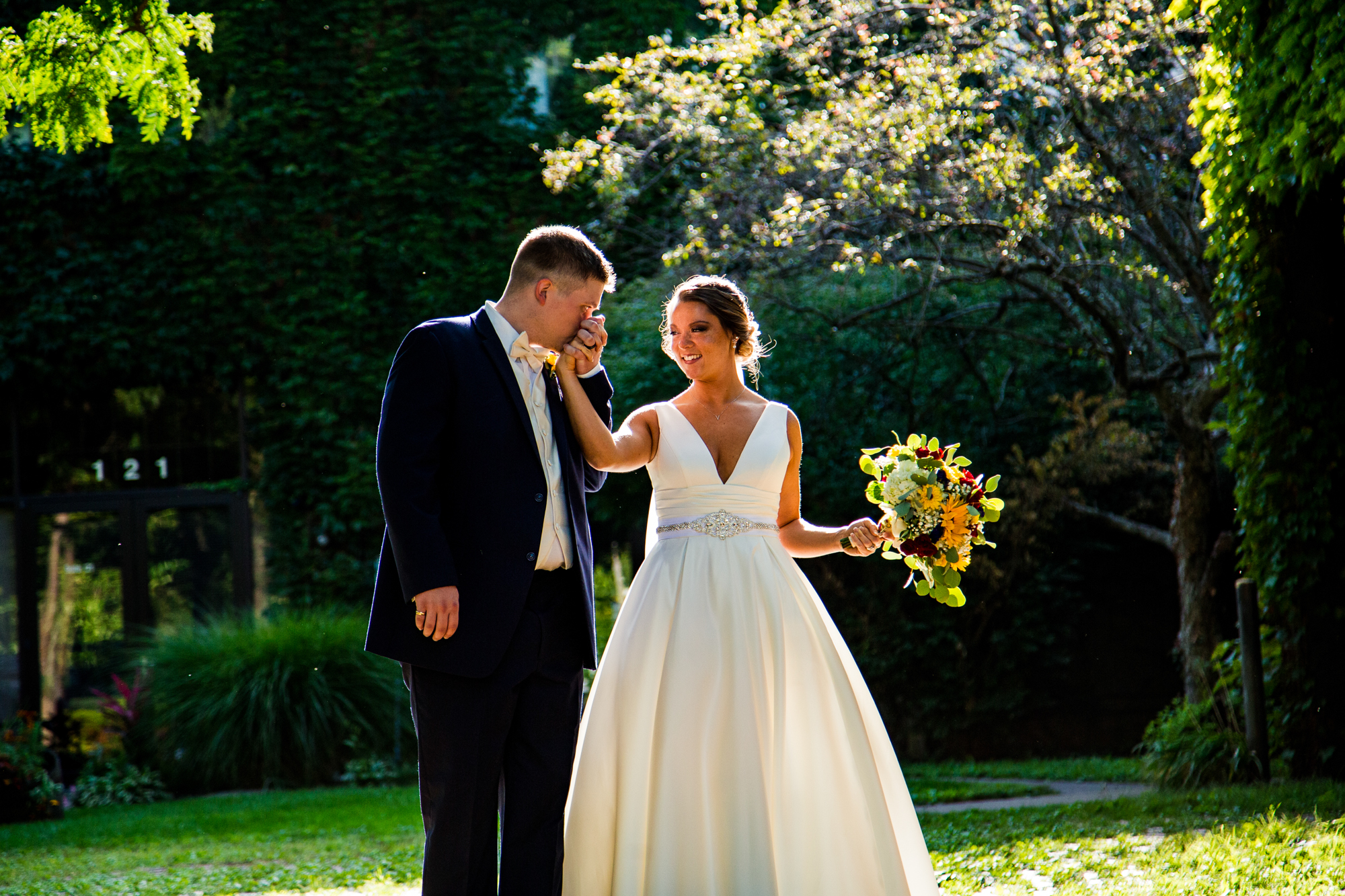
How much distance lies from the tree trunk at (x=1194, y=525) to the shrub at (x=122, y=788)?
25.1ft

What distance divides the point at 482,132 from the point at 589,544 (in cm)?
894

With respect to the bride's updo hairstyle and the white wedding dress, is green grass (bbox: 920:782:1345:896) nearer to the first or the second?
the white wedding dress

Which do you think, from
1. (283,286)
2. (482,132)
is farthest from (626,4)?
(283,286)

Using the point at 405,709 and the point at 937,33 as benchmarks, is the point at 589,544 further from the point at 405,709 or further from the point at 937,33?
the point at 405,709

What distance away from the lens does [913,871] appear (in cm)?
357

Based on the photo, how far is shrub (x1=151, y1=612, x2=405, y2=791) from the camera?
9.18 meters

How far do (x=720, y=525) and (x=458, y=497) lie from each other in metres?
0.87

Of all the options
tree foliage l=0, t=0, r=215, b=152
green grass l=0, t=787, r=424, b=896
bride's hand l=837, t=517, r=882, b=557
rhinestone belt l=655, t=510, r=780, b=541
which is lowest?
green grass l=0, t=787, r=424, b=896

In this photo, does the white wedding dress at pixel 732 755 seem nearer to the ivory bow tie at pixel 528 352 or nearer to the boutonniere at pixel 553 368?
the boutonniere at pixel 553 368

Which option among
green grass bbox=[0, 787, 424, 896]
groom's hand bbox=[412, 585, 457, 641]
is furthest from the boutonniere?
green grass bbox=[0, 787, 424, 896]

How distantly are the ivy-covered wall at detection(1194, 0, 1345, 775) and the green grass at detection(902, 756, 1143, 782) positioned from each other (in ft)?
6.55

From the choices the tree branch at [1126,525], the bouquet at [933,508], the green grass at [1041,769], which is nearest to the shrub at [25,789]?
the green grass at [1041,769]

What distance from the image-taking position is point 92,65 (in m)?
5.00

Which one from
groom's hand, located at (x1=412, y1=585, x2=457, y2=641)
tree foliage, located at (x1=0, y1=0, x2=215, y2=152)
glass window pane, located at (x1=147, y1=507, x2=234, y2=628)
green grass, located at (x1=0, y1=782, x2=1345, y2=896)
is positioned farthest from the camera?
glass window pane, located at (x1=147, y1=507, x2=234, y2=628)
